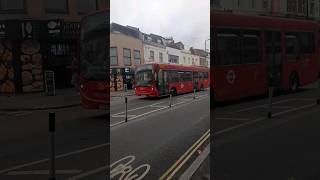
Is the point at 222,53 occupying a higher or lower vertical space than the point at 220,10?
lower

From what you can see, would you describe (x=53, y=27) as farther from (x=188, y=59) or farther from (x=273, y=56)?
(x=273, y=56)

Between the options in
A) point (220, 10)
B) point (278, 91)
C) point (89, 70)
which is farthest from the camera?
point (278, 91)

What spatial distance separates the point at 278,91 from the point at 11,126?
1.04 m

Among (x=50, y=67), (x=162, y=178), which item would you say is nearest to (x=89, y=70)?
(x=50, y=67)

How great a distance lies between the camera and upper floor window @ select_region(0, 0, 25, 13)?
1765 millimetres

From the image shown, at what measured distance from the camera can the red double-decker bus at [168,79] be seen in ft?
5.92

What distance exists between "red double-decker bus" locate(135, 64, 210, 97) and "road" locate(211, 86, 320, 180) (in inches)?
5.1

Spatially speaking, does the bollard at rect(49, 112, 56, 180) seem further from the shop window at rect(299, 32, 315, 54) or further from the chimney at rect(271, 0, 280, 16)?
the shop window at rect(299, 32, 315, 54)

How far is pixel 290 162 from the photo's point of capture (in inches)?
84.4

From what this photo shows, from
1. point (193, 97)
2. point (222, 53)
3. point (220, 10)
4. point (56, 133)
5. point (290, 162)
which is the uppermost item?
point (220, 10)

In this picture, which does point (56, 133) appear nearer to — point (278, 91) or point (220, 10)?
point (220, 10)

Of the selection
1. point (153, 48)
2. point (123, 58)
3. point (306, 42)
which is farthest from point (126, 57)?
point (306, 42)

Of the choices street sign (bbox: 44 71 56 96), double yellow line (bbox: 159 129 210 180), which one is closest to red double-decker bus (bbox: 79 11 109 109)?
street sign (bbox: 44 71 56 96)

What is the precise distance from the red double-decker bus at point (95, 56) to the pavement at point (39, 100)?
0.06 meters
